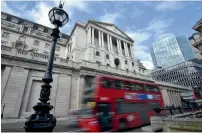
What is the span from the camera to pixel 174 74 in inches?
2916

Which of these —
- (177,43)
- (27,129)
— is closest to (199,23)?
(27,129)

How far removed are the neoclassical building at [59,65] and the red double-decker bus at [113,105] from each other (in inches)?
361

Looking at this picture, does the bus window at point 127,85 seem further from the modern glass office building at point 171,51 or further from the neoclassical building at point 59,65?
the modern glass office building at point 171,51

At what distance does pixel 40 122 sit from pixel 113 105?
738 centimetres

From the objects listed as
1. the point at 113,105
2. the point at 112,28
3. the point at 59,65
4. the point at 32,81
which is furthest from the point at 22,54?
the point at 112,28

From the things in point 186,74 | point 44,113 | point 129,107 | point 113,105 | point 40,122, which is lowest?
point 40,122

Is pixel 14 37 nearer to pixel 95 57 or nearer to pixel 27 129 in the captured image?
pixel 95 57

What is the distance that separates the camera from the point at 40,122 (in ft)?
10.5

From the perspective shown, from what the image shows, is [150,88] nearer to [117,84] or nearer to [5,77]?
[117,84]

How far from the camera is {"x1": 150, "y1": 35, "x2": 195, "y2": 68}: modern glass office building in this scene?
312 feet

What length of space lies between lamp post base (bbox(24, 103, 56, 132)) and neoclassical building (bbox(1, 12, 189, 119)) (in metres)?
14.0

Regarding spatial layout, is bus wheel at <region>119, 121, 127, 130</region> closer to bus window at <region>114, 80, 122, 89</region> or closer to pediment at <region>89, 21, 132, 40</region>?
bus window at <region>114, 80, 122, 89</region>

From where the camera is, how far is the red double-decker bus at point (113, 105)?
9091 millimetres

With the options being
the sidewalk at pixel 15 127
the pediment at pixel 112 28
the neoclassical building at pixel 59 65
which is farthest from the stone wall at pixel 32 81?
the pediment at pixel 112 28
